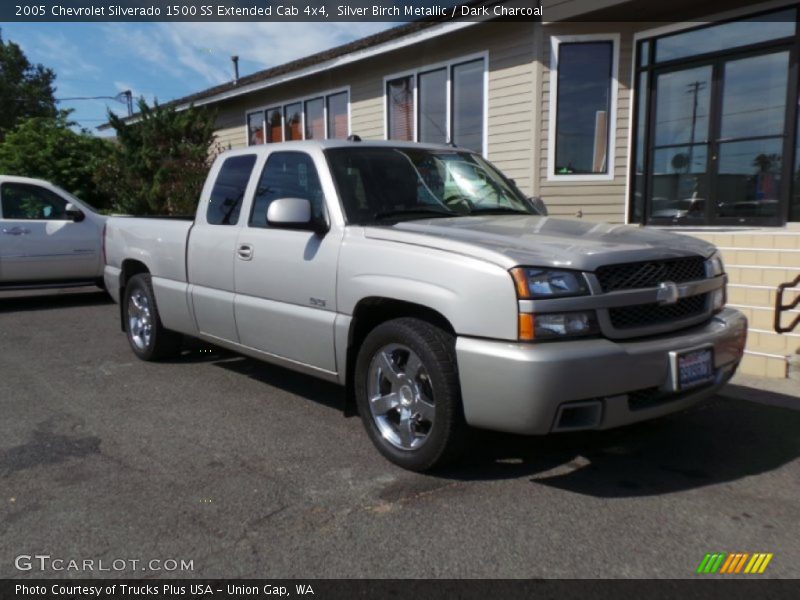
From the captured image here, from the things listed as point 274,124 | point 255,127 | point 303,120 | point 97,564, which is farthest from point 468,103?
point 97,564

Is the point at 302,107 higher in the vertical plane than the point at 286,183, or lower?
higher

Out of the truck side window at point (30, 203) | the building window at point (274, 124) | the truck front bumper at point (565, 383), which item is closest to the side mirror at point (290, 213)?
the truck front bumper at point (565, 383)

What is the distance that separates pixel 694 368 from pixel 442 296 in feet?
4.49

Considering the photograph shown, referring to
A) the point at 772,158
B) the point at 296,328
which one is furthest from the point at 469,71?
the point at 296,328

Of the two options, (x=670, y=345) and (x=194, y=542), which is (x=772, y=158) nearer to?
(x=670, y=345)

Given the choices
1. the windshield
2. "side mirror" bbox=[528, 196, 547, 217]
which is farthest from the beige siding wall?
the windshield

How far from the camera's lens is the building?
8.47m

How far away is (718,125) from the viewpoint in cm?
907

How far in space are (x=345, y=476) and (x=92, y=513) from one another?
4.18 ft

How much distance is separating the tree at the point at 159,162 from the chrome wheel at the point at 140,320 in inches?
294

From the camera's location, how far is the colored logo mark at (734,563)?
2756mm

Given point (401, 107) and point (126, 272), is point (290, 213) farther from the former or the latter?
point (401, 107)

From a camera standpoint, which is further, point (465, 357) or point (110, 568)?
point (465, 357)
